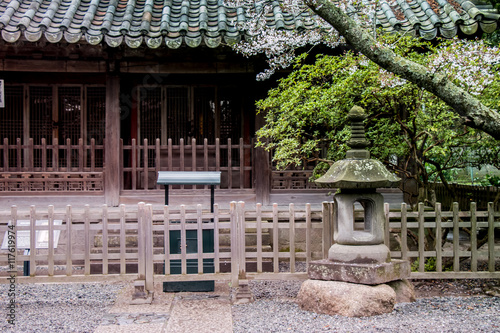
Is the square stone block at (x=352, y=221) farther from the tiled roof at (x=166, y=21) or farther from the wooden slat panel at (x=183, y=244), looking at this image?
the tiled roof at (x=166, y=21)

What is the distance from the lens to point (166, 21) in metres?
8.05

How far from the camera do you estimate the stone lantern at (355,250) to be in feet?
17.5

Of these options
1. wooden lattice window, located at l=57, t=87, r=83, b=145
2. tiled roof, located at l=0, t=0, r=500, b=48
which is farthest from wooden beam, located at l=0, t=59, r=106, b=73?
tiled roof, located at l=0, t=0, r=500, b=48

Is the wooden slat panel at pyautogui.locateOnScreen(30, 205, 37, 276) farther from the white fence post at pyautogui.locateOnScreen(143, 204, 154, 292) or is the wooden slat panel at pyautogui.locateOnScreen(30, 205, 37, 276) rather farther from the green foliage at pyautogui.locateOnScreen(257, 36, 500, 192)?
the green foliage at pyautogui.locateOnScreen(257, 36, 500, 192)

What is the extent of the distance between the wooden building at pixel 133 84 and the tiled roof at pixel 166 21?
2cm

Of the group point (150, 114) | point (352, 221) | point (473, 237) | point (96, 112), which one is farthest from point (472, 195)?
point (96, 112)

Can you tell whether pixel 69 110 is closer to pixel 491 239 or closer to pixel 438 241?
pixel 438 241

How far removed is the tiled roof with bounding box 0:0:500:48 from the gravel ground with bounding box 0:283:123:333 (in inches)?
155

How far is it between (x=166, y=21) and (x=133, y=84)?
2.20m

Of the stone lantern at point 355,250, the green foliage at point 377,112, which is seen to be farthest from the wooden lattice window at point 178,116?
the stone lantern at point 355,250

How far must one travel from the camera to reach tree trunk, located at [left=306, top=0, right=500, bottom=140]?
14.5 feet

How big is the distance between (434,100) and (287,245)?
11.7ft

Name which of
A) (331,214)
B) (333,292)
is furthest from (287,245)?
(333,292)

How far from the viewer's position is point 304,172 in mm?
8828
